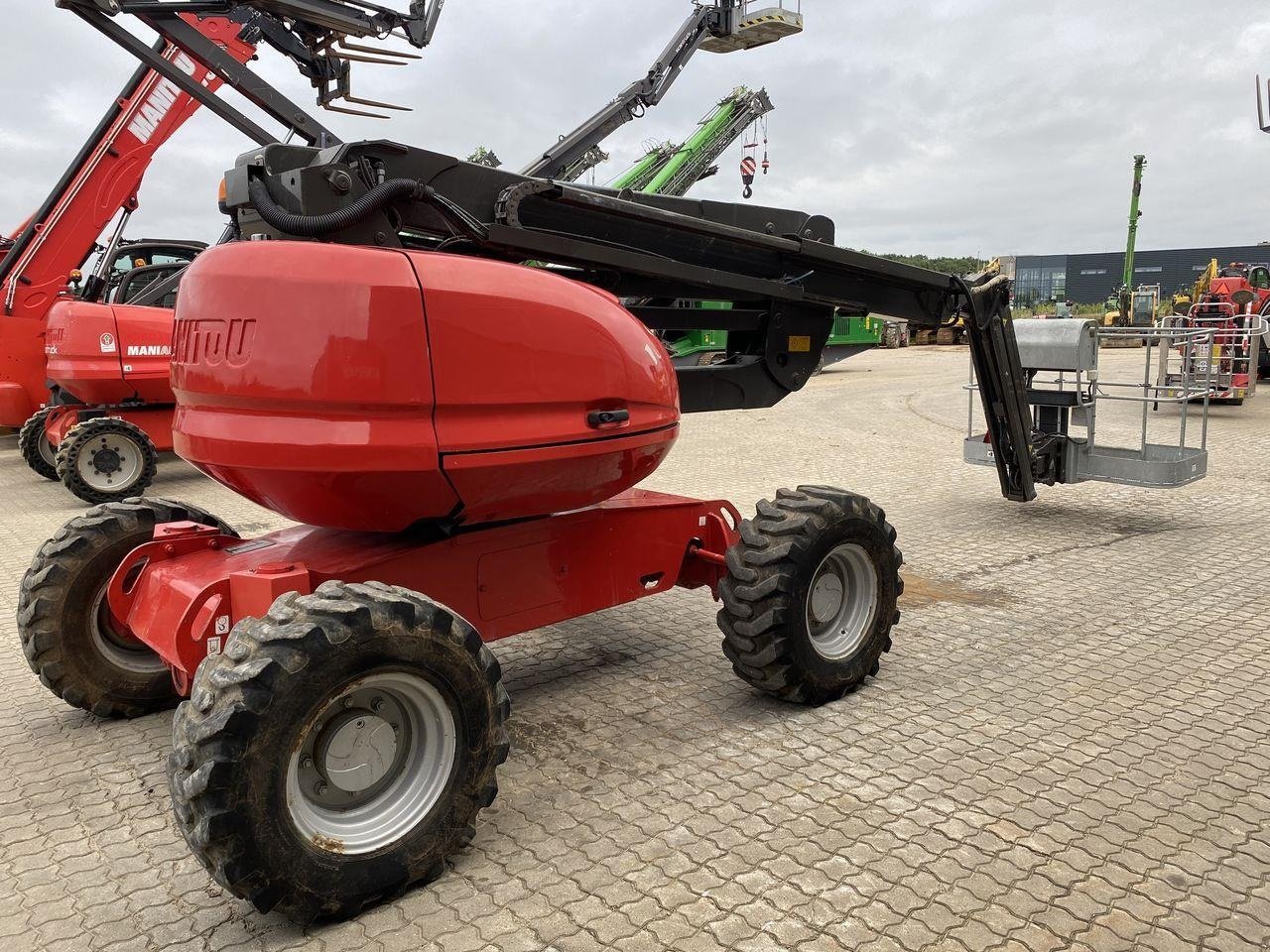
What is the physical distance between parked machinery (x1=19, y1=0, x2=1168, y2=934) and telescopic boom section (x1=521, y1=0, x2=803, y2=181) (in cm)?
911

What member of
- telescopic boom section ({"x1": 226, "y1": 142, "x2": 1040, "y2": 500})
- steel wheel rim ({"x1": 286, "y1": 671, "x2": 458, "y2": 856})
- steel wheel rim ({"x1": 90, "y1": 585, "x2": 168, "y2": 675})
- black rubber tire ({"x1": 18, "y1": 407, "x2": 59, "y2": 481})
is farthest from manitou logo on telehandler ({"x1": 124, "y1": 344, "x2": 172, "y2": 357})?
steel wheel rim ({"x1": 286, "y1": 671, "x2": 458, "y2": 856})

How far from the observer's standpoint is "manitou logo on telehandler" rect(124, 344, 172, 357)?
9.84 metres

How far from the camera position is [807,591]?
3920mm

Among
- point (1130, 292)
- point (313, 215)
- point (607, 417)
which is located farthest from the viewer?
point (1130, 292)

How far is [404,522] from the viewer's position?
10.9ft

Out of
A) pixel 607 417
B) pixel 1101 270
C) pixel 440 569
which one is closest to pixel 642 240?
pixel 607 417

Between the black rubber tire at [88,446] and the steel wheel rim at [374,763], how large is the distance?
7.28 m

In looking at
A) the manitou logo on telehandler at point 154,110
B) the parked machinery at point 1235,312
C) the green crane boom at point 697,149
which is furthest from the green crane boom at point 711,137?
the manitou logo on telehandler at point 154,110

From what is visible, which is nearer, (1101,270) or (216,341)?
(216,341)

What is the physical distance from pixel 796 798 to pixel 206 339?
248cm

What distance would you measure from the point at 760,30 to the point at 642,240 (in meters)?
13.5

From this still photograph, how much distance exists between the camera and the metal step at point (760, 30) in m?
15.4

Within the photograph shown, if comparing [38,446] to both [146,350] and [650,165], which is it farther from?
[650,165]

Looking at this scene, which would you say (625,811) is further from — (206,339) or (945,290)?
(945,290)
